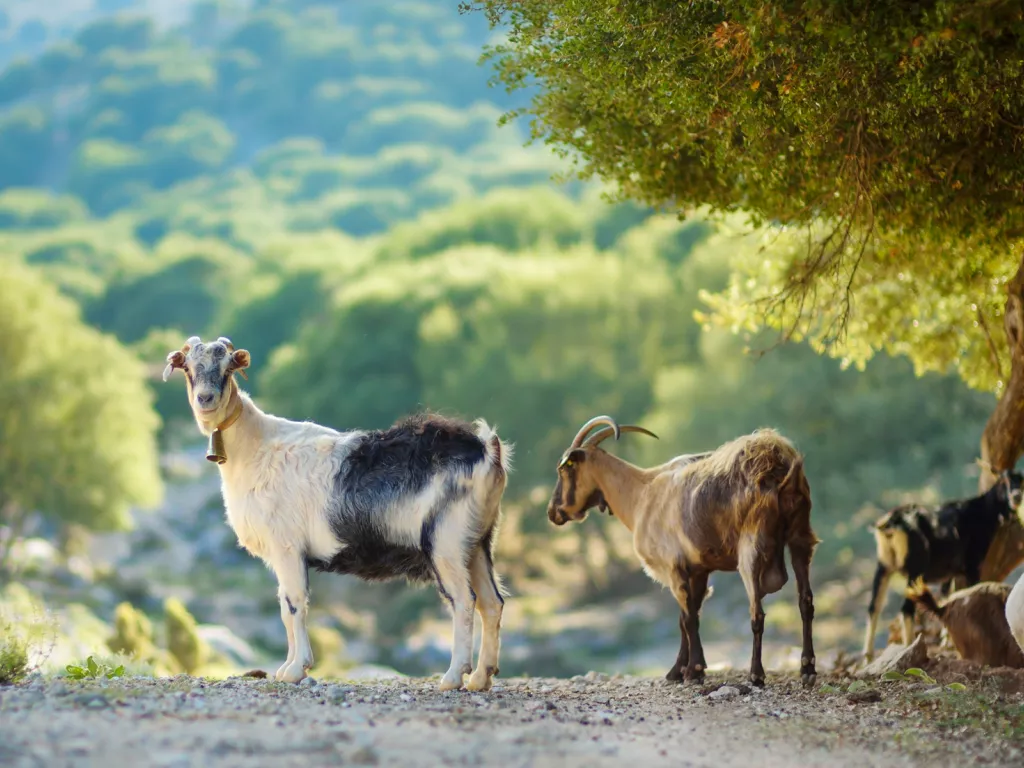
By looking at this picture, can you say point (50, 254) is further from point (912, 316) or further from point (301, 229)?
point (912, 316)

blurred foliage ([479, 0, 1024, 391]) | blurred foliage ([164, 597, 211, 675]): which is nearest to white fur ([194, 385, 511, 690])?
blurred foliage ([479, 0, 1024, 391])

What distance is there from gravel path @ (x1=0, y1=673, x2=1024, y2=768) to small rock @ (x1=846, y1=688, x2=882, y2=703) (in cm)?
4

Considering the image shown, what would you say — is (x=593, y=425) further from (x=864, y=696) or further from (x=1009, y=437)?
(x=1009, y=437)

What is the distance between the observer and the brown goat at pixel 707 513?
1063cm

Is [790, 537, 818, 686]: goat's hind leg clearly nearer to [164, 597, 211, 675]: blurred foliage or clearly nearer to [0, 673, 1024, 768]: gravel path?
[0, 673, 1024, 768]: gravel path

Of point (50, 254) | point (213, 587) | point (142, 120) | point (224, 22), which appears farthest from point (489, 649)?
point (224, 22)

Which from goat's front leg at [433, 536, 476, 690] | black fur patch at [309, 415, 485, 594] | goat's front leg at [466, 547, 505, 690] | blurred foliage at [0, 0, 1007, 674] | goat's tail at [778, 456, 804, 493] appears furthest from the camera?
blurred foliage at [0, 0, 1007, 674]

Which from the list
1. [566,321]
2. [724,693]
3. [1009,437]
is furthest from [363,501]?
[566,321]

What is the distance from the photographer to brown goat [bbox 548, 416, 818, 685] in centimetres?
1063

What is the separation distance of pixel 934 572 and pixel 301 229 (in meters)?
120

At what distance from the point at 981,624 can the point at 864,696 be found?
2.03 m

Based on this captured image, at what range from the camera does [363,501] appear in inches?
398

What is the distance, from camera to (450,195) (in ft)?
424

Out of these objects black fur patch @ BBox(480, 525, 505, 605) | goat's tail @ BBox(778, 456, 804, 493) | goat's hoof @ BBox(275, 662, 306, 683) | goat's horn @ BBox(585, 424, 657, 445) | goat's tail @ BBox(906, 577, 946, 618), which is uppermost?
goat's horn @ BBox(585, 424, 657, 445)
